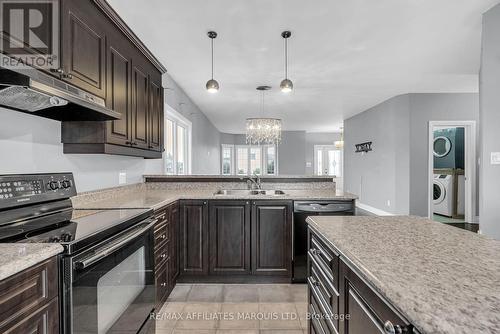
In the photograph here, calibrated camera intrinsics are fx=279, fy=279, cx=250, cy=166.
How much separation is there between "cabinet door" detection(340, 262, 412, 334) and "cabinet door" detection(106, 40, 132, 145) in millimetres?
1779

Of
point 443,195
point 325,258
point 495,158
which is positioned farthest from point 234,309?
point 443,195

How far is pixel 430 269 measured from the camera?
0.82 m

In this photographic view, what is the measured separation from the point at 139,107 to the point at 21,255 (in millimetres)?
1828

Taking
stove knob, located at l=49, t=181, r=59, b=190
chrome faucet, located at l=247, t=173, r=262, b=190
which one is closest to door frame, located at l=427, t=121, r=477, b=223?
chrome faucet, located at l=247, t=173, r=262, b=190

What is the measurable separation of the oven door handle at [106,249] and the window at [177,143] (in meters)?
2.61

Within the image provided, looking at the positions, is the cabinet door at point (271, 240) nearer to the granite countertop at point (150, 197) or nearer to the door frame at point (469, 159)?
the granite countertop at point (150, 197)

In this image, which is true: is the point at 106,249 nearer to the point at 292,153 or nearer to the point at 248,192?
the point at 248,192

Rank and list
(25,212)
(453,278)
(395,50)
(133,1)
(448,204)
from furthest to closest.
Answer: (448,204) < (395,50) < (133,1) < (25,212) < (453,278)

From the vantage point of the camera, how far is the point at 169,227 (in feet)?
8.34

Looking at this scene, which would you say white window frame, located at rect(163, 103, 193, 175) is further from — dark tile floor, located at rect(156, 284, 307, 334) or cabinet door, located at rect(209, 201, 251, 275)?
dark tile floor, located at rect(156, 284, 307, 334)

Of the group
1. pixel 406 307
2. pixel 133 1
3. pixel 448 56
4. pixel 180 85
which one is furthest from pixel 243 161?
pixel 406 307

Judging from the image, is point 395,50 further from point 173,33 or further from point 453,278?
point 453,278

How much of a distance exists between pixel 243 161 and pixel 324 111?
5.27 metres

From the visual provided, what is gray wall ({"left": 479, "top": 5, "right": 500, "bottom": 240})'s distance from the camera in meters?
2.55
